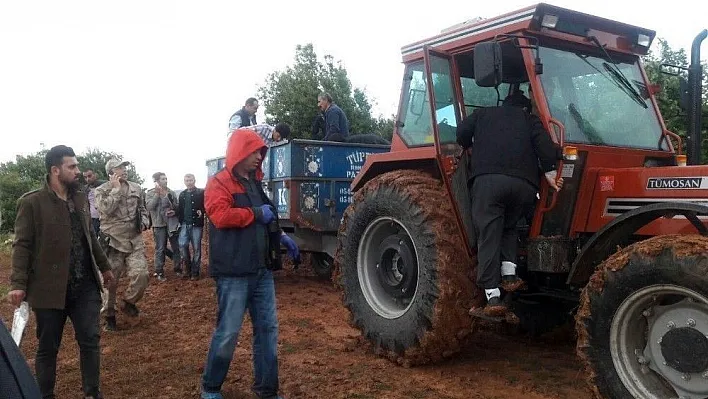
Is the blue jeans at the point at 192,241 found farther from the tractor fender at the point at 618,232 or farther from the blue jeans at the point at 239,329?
the tractor fender at the point at 618,232

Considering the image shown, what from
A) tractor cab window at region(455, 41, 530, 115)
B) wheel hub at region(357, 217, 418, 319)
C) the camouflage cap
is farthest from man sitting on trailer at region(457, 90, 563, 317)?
the camouflage cap

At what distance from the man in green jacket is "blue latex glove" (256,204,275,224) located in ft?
3.83

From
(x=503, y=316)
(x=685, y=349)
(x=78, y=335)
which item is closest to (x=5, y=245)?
(x=78, y=335)

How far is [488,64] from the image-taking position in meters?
4.03

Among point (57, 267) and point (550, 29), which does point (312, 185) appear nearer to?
point (550, 29)

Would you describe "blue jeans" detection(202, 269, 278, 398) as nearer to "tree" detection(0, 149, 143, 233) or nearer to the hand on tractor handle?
the hand on tractor handle

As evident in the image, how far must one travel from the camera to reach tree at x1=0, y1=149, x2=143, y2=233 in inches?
942

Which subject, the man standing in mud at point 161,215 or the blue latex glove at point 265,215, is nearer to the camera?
the blue latex glove at point 265,215

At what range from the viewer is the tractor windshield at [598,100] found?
14.7 ft

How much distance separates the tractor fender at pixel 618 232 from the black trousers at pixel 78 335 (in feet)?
9.89

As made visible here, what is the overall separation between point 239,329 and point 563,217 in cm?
227

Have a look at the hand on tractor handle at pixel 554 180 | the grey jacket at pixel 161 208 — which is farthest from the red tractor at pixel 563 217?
the grey jacket at pixel 161 208

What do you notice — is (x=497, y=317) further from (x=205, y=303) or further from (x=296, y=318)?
(x=205, y=303)

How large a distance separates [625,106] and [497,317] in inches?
71.9
